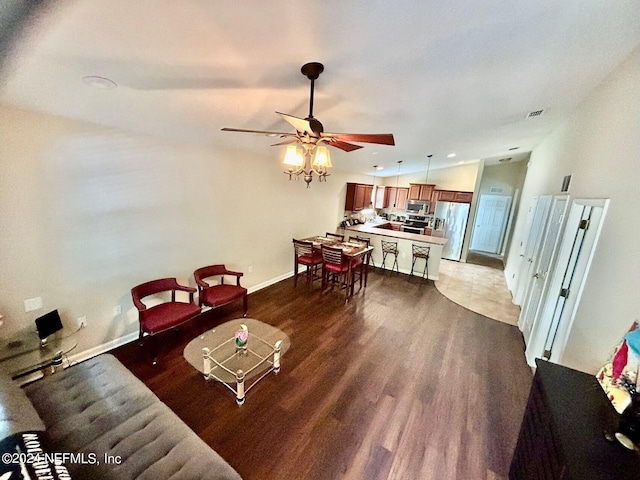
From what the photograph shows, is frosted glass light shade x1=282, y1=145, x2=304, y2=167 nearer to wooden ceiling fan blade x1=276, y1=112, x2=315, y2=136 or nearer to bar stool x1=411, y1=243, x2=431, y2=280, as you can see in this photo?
wooden ceiling fan blade x1=276, y1=112, x2=315, y2=136

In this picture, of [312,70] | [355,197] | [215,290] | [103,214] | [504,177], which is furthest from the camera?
[504,177]

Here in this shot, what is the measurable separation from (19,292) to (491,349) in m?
5.06

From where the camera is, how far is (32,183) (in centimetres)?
207

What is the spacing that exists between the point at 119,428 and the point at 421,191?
824cm

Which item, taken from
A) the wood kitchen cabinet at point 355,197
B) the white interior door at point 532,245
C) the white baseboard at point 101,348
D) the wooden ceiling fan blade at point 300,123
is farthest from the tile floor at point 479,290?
the white baseboard at point 101,348

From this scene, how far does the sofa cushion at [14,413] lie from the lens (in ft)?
3.67

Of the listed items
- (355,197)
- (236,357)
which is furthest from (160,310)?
(355,197)

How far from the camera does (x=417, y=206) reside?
7.98 m

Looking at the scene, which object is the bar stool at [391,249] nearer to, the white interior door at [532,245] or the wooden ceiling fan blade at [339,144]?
the white interior door at [532,245]

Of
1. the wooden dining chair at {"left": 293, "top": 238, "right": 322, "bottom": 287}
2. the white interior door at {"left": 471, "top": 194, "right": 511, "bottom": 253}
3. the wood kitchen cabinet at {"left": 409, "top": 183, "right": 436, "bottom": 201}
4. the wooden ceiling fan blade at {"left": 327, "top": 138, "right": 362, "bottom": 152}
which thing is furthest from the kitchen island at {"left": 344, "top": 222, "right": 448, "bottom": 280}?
the wooden ceiling fan blade at {"left": 327, "top": 138, "right": 362, "bottom": 152}

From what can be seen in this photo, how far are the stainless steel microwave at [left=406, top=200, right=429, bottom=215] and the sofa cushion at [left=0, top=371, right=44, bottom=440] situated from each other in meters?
8.36

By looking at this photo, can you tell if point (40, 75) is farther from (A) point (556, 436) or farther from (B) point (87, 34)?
(A) point (556, 436)

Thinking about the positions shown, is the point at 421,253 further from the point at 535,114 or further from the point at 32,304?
the point at 32,304

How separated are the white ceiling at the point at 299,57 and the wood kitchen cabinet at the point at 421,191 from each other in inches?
196
